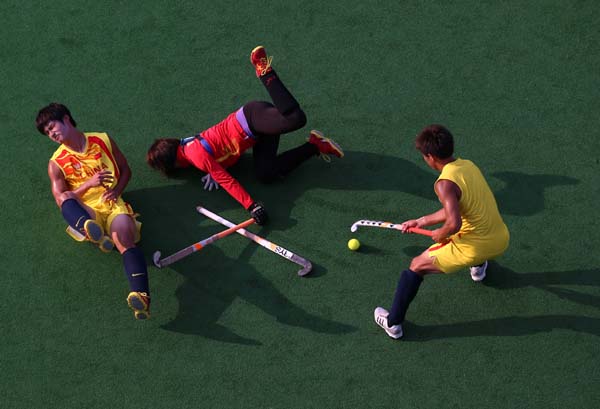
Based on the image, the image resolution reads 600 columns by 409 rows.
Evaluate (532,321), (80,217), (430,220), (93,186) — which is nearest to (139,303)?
(80,217)

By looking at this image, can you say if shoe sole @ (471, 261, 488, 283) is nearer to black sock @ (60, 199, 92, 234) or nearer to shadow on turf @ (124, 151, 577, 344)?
shadow on turf @ (124, 151, 577, 344)

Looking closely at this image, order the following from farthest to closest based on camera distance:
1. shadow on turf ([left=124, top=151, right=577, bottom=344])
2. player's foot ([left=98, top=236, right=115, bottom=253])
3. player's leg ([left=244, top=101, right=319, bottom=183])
→ player's leg ([left=244, top=101, right=319, bottom=183])
shadow on turf ([left=124, top=151, right=577, bottom=344])
player's foot ([left=98, top=236, right=115, bottom=253])

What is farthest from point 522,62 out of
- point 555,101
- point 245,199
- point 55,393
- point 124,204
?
point 55,393

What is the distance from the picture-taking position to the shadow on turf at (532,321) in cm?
541

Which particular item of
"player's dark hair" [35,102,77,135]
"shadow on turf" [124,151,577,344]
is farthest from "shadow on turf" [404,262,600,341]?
"player's dark hair" [35,102,77,135]

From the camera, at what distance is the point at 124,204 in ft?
19.2

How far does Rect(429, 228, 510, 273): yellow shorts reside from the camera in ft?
16.2

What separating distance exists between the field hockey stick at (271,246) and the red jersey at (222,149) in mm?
216

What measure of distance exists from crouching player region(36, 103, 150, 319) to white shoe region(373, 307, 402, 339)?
174 cm

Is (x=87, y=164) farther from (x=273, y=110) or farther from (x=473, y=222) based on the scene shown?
(x=473, y=222)

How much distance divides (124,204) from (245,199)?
98 cm

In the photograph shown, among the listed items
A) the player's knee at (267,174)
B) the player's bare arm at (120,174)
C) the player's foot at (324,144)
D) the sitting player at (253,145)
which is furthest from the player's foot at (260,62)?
the player's bare arm at (120,174)

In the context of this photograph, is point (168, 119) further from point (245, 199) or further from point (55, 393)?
point (55, 393)

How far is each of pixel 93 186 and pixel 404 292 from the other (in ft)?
8.26
